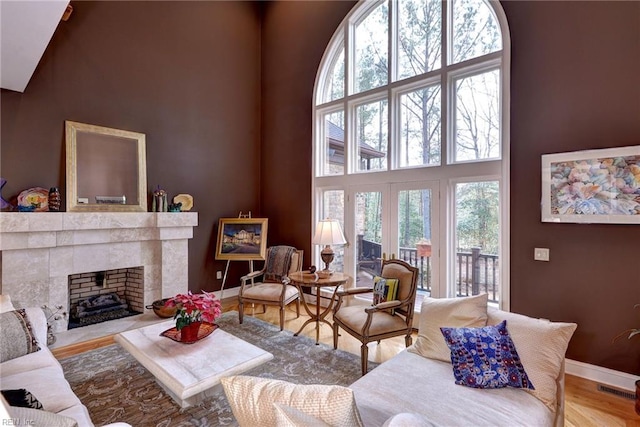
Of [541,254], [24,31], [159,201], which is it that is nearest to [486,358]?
[541,254]

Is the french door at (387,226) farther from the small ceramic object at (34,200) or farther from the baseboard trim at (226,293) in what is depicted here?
the small ceramic object at (34,200)

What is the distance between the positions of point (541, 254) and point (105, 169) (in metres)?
5.13

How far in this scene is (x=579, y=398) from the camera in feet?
8.19

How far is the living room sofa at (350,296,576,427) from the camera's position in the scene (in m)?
1.53

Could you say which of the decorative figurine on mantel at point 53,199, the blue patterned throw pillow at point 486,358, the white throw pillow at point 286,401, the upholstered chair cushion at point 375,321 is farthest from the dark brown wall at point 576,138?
the decorative figurine on mantel at point 53,199

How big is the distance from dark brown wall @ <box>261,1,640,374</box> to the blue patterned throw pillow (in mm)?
1449

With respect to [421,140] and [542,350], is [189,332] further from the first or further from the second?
[421,140]

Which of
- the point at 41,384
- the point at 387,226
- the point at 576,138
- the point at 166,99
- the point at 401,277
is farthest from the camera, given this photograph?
the point at 166,99

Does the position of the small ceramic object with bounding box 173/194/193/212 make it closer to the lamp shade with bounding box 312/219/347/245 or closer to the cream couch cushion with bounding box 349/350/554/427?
the lamp shade with bounding box 312/219/347/245

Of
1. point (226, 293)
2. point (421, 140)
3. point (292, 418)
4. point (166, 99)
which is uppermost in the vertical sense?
point (166, 99)

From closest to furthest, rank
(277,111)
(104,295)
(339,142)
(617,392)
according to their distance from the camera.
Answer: (617,392)
(104,295)
(339,142)
(277,111)

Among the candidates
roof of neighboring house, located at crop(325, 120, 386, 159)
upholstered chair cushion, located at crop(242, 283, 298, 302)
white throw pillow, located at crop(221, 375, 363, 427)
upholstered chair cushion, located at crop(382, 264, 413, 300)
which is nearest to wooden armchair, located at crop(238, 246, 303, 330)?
upholstered chair cushion, located at crop(242, 283, 298, 302)

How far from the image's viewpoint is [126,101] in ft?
A: 14.1

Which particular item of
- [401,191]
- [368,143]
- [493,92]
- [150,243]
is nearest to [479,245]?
[401,191]
